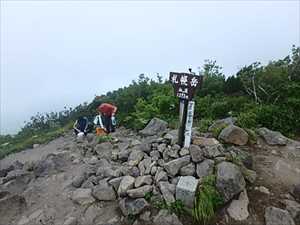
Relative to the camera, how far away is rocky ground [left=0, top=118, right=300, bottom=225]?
629 cm

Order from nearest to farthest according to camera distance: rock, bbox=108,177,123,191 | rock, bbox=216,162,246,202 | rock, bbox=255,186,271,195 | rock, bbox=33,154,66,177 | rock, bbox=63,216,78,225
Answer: rock, bbox=216,162,246,202 → rock, bbox=255,186,271,195 → rock, bbox=63,216,78,225 → rock, bbox=108,177,123,191 → rock, bbox=33,154,66,177

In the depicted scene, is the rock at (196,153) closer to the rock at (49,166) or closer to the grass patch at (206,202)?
the grass patch at (206,202)

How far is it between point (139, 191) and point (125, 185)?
41cm

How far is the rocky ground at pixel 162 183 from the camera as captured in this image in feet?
20.6

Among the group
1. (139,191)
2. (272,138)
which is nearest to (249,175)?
(272,138)

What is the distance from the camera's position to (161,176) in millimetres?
6949

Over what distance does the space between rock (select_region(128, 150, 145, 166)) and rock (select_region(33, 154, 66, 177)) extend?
220 centimetres

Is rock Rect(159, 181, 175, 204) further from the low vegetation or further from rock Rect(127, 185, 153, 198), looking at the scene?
the low vegetation

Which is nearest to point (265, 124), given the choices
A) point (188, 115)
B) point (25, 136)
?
point (188, 115)

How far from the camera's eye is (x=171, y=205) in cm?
634

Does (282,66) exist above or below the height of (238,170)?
above

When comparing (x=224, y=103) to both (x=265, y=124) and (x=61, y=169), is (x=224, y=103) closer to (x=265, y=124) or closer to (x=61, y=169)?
(x=265, y=124)

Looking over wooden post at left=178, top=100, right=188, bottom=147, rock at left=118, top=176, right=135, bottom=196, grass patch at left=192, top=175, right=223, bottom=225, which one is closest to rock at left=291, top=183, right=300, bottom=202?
grass patch at left=192, top=175, right=223, bottom=225

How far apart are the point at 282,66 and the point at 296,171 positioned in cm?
667
